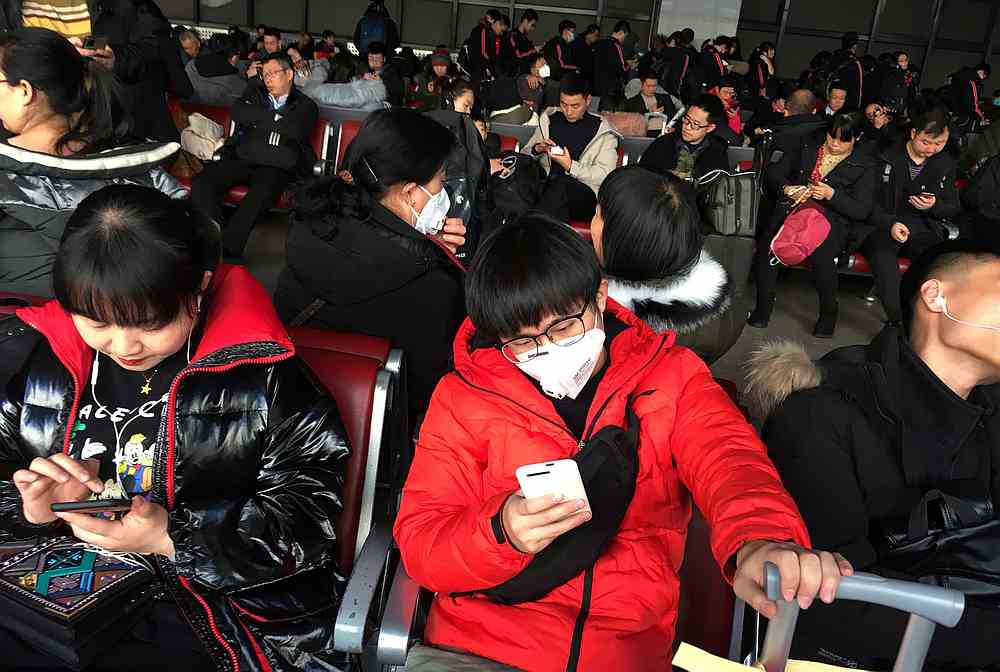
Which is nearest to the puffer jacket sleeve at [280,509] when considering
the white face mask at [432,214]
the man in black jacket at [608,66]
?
the white face mask at [432,214]

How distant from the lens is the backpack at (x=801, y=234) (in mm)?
4660

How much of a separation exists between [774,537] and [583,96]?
444cm

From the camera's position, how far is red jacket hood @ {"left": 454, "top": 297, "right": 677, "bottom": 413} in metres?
1.45

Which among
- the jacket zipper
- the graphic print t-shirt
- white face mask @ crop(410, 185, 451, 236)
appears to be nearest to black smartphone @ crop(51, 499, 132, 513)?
the graphic print t-shirt

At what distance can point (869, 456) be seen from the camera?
5.13 feet

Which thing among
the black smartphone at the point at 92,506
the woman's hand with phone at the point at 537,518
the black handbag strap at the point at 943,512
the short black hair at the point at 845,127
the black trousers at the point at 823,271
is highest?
the short black hair at the point at 845,127

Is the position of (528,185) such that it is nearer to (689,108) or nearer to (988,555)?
(689,108)

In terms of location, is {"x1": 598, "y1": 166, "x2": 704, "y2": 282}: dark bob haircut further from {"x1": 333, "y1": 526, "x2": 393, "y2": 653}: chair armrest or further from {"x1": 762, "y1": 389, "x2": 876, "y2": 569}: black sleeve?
{"x1": 333, "y1": 526, "x2": 393, "y2": 653}: chair armrest

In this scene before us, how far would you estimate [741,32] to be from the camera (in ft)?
49.3

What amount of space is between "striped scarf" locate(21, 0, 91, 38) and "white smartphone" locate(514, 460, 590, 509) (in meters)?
3.37

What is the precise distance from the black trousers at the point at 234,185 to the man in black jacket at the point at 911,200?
3883mm

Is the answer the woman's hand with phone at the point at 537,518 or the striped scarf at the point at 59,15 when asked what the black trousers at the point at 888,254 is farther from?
the striped scarf at the point at 59,15

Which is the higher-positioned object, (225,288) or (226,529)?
(225,288)

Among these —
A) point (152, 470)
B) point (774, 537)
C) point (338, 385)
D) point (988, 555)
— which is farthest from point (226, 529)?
point (988, 555)
